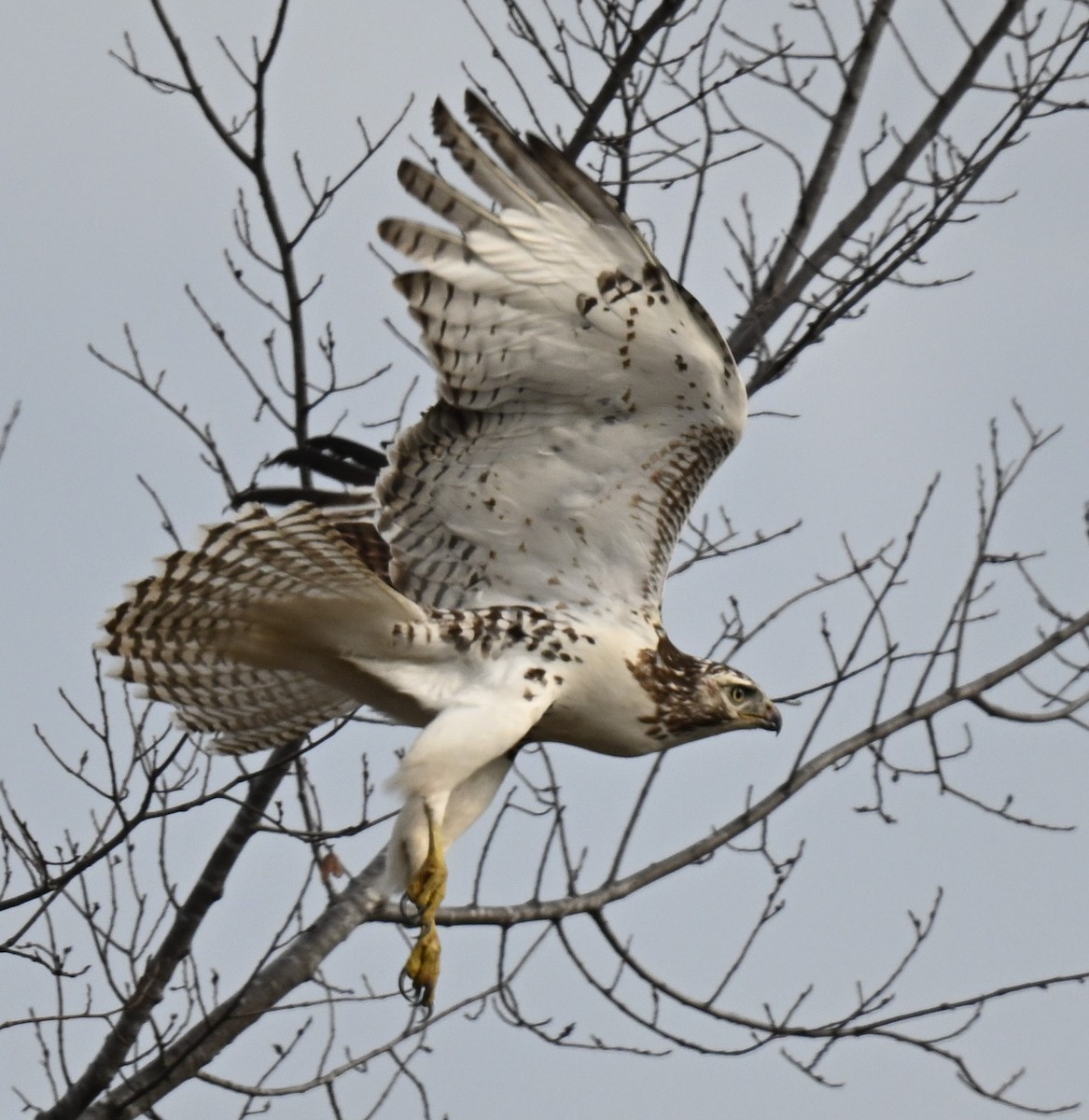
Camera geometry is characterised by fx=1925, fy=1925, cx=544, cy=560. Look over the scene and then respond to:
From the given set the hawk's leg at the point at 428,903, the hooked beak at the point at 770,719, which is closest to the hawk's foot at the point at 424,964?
the hawk's leg at the point at 428,903

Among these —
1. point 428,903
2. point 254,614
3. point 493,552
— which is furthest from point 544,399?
point 428,903

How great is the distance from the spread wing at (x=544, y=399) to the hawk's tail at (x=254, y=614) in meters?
0.40

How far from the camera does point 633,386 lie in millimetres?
5367

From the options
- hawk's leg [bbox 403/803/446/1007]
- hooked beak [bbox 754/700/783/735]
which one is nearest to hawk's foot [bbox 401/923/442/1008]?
hawk's leg [bbox 403/803/446/1007]

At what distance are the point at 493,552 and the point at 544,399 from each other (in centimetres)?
53

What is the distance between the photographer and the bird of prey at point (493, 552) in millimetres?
5105

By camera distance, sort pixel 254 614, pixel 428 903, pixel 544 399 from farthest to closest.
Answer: pixel 544 399 → pixel 254 614 → pixel 428 903

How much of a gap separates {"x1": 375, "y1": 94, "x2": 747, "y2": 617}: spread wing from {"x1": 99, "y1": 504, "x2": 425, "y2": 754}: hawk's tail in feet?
1.32

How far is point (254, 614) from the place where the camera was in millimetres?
5273

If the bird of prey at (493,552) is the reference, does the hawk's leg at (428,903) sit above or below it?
below

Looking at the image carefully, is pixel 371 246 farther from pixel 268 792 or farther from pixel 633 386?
pixel 268 792

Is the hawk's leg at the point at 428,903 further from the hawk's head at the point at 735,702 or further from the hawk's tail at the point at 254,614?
the hawk's head at the point at 735,702

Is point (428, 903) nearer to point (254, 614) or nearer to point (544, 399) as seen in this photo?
point (254, 614)

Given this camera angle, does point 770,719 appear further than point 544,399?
Yes
